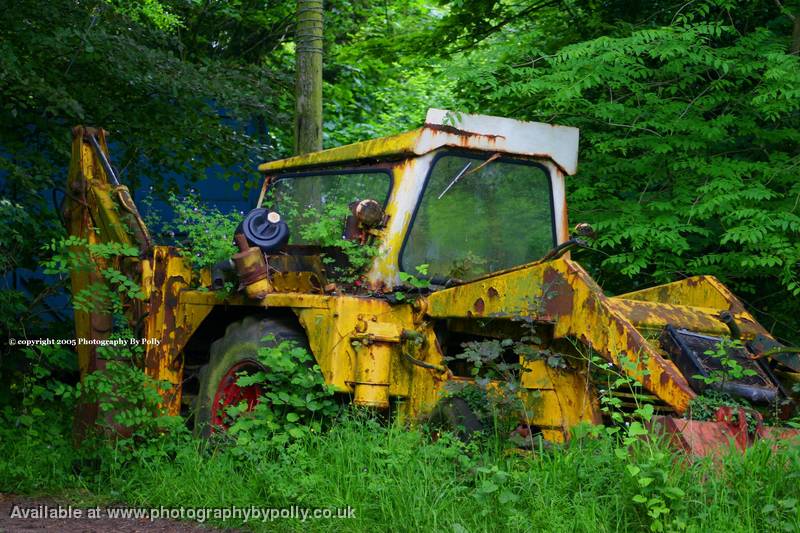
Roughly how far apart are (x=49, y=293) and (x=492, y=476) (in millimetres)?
5441

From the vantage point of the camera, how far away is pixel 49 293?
8.64m

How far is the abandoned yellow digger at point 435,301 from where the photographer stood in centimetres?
479

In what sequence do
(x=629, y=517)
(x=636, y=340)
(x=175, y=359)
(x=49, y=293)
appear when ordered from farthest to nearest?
1. (x=49, y=293)
2. (x=175, y=359)
3. (x=636, y=340)
4. (x=629, y=517)

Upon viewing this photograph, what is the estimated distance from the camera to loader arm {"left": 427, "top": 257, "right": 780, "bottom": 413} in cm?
448

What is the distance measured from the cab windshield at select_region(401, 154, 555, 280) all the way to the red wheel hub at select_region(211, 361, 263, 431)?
119 cm

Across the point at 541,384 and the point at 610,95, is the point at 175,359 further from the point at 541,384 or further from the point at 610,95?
the point at 610,95

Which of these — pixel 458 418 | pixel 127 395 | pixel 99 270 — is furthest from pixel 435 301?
pixel 99 270

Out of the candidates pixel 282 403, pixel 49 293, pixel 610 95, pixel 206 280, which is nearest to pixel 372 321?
pixel 282 403

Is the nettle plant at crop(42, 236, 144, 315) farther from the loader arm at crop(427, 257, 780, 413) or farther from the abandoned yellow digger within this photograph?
the loader arm at crop(427, 257, 780, 413)

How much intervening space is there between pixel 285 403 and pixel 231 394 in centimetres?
78

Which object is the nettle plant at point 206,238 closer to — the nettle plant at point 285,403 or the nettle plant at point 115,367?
the nettle plant at point 115,367

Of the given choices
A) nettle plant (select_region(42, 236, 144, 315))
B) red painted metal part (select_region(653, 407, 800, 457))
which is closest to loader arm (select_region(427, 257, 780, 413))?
red painted metal part (select_region(653, 407, 800, 457))

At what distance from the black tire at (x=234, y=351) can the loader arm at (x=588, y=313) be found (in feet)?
3.19

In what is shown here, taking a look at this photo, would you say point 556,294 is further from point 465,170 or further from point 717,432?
point 465,170
